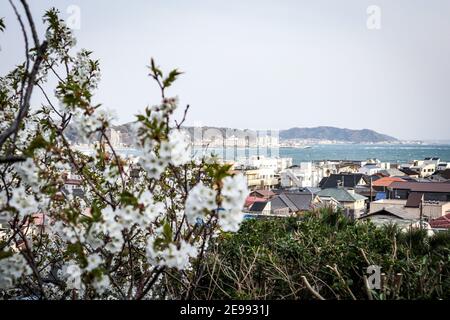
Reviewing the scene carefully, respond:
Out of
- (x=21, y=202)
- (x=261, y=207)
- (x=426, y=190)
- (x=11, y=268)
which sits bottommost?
(x=261, y=207)

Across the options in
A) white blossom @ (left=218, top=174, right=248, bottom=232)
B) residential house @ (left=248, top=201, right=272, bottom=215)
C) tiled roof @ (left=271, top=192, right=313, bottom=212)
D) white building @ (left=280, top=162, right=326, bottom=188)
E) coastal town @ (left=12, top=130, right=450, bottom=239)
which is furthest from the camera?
white building @ (left=280, top=162, right=326, bottom=188)

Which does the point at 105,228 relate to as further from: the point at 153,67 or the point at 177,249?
the point at 153,67

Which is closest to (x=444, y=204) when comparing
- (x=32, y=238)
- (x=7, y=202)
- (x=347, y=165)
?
(x=32, y=238)

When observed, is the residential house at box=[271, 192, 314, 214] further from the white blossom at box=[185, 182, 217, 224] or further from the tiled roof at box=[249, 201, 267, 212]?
the white blossom at box=[185, 182, 217, 224]

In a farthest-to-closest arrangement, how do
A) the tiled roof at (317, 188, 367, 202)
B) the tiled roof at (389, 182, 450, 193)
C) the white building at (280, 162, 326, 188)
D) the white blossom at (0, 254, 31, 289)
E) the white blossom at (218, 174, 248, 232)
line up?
the white building at (280, 162, 326, 188)
the tiled roof at (317, 188, 367, 202)
the tiled roof at (389, 182, 450, 193)
the white blossom at (0, 254, 31, 289)
the white blossom at (218, 174, 248, 232)

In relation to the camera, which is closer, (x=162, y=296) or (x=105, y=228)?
(x=105, y=228)

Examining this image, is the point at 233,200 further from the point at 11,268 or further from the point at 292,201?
the point at 292,201

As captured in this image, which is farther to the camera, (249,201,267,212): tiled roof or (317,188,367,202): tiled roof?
(317,188,367,202): tiled roof

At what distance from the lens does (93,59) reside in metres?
2.52

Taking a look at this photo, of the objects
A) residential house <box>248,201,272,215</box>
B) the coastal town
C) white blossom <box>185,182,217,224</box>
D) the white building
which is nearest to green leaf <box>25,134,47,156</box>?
the coastal town

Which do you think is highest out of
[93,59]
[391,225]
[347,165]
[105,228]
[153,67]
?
[93,59]

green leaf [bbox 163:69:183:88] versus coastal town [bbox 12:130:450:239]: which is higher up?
green leaf [bbox 163:69:183:88]

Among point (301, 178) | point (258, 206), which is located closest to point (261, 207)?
point (258, 206)

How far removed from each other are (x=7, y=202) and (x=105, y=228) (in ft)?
1.07
